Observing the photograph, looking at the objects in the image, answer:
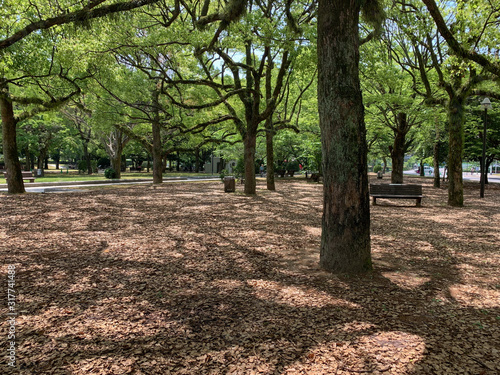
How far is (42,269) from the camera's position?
4691 millimetres

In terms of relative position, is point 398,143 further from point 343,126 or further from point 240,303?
point 240,303

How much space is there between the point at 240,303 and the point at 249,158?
1121 cm

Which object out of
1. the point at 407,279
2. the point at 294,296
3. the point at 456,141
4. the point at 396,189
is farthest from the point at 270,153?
the point at 294,296

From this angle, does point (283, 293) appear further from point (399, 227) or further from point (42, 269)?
point (399, 227)

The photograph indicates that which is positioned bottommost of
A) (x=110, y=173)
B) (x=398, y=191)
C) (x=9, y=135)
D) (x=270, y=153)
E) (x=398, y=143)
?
(x=398, y=191)

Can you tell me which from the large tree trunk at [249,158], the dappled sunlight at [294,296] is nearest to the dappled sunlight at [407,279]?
the dappled sunlight at [294,296]

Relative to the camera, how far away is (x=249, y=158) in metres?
14.6

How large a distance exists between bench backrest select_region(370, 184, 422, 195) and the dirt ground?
4.26m

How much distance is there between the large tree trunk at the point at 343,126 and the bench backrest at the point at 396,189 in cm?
799

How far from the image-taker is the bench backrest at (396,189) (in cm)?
1162

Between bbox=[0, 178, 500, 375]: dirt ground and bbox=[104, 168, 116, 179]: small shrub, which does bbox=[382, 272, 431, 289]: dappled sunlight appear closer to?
bbox=[0, 178, 500, 375]: dirt ground

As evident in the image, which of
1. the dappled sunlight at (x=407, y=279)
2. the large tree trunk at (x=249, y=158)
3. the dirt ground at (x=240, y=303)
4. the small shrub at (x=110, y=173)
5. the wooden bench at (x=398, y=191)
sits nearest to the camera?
the dirt ground at (x=240, y=303)

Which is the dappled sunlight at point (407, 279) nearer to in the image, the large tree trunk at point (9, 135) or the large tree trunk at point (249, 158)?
the large tree trunk at point (249, 158)

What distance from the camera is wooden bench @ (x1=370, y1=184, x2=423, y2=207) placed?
38.1 feet
